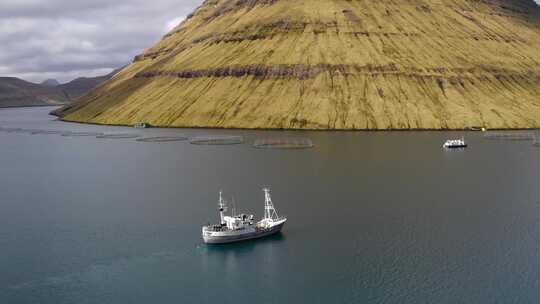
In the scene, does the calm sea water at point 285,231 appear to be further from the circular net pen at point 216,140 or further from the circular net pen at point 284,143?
the circular net pen at point 216,140

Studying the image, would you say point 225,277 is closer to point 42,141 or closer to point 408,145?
point 408,145

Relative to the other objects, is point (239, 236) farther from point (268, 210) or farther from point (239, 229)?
point (268, 210)

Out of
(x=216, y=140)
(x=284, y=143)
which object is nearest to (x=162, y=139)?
(x=216, y=140)

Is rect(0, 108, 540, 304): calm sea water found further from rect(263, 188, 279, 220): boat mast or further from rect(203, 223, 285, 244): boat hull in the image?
rect(263, 188, 279, 220): boat mast

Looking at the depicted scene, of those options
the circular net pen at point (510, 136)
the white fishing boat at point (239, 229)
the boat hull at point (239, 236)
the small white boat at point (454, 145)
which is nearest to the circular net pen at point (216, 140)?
the small white boat at point (454, 145)

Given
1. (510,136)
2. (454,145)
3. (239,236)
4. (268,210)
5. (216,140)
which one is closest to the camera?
(239,236)

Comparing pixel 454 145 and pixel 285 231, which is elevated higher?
pixel 454 145
